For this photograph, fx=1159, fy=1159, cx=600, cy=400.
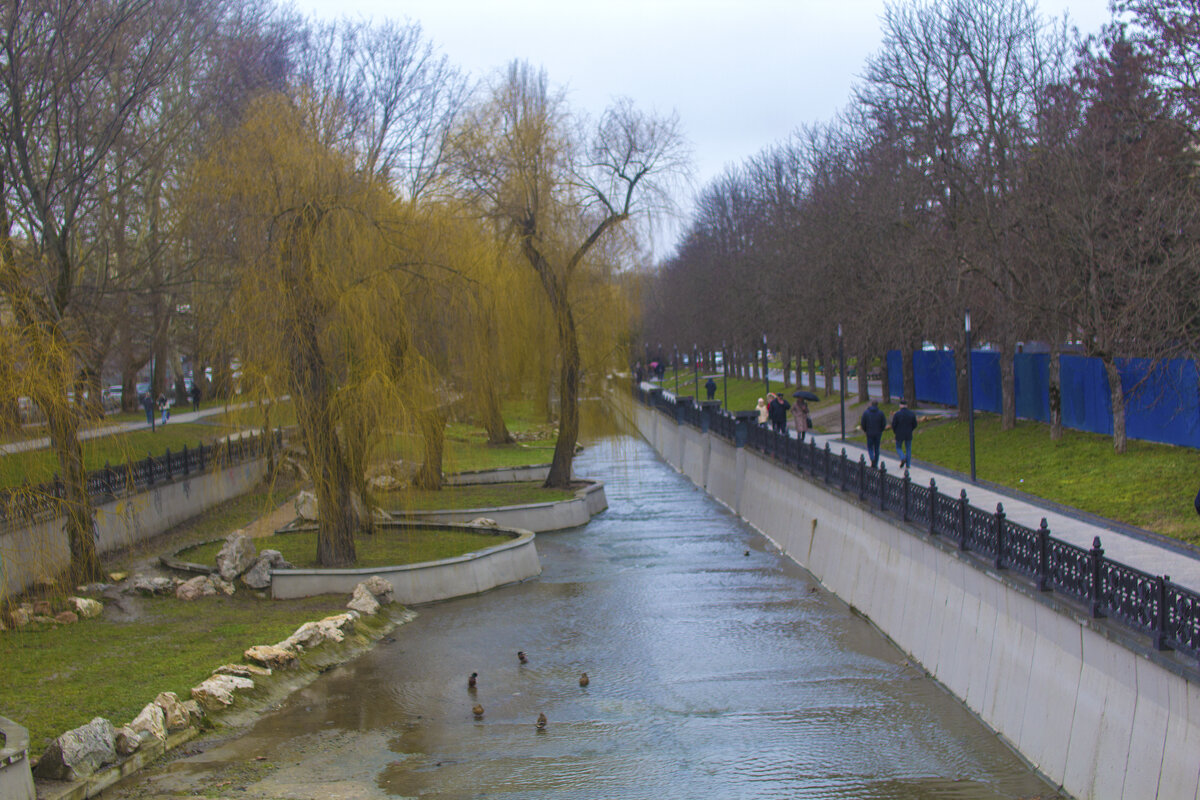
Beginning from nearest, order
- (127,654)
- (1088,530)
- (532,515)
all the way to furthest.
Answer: (127,654) → (1088,530) → (532,515)

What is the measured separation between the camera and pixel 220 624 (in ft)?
58.5

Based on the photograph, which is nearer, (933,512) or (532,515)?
(933,512)

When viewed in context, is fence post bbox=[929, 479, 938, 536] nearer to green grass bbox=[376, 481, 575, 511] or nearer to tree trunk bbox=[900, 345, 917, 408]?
green grass bbox=[376, 481, 575, 511]

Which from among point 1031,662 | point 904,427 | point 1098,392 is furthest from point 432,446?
point 1098,392

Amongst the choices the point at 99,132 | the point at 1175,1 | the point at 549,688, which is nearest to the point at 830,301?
the point at 1175,1

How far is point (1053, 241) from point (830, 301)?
18.1 meters

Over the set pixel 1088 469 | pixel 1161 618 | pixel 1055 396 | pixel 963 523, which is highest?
pixel 1055 396

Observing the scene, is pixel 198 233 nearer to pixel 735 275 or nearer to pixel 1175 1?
pixel 1175 1

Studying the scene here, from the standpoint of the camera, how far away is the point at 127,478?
67.4 feet

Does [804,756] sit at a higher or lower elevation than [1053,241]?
lower

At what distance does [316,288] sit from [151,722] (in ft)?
27.7

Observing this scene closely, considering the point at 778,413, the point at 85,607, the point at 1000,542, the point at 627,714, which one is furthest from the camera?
the point at 778,413

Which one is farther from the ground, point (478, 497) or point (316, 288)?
point (316, 288)

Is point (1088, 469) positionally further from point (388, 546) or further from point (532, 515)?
point (388, 546)
